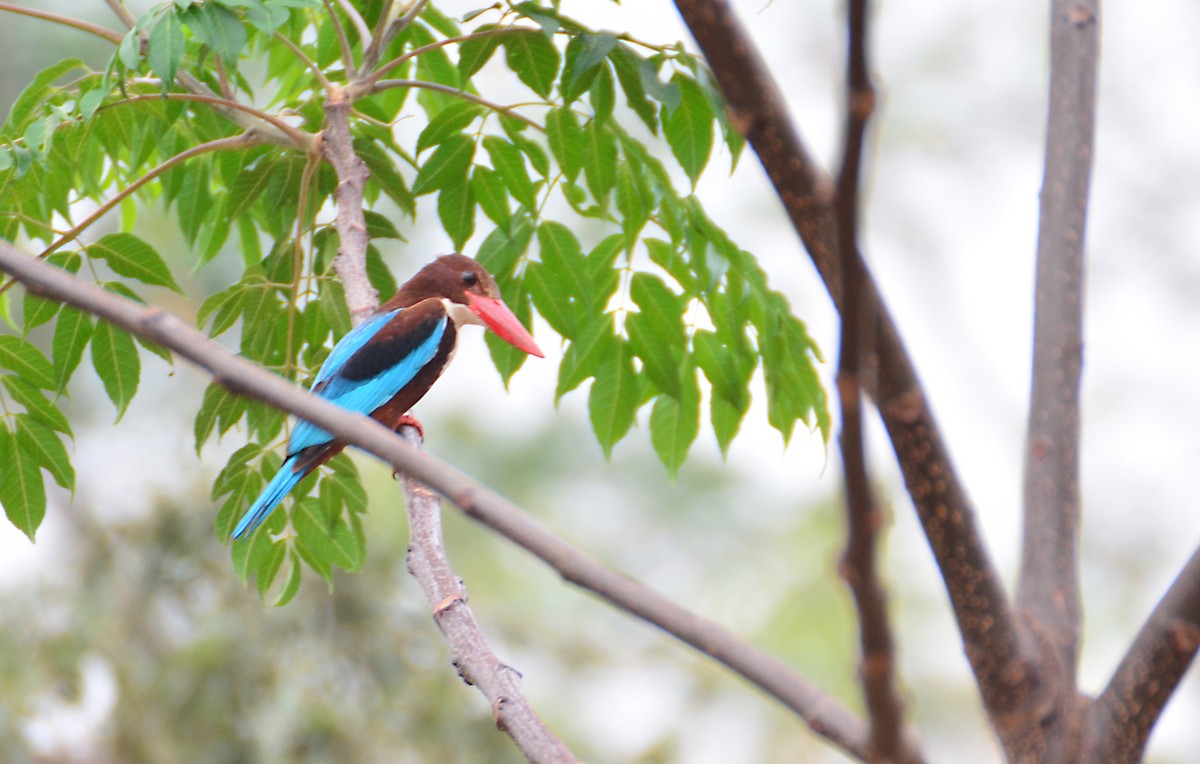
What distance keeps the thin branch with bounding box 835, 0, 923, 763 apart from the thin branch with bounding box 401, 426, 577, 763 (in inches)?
26.4

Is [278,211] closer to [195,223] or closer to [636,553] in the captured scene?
[195,223]

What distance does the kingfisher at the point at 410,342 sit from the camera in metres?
2.79

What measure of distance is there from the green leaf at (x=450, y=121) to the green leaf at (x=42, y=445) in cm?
94

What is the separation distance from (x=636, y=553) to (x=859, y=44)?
1348 centimetres

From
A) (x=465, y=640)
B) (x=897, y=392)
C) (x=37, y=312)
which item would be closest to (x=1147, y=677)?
(x=897, y=392)

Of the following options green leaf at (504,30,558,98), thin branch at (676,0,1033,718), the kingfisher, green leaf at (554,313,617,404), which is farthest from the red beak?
thin branch at (676,0,1033,718)

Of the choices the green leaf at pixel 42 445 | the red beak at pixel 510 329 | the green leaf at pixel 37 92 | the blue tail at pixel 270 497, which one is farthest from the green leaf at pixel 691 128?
the green leaf at pixel 42 445

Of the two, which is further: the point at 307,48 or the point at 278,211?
the point at 307,48

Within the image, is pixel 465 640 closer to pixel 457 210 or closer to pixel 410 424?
pixel 457 210

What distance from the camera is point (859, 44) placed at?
31.1 inches

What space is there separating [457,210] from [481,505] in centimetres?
167

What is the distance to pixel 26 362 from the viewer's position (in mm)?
2475

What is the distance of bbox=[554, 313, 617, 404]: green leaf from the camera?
8.50 feet

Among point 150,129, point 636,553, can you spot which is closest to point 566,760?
point 150,129
